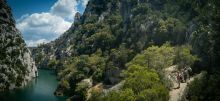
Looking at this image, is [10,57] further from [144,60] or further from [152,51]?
[144,60]

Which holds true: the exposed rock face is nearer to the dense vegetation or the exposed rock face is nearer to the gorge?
the gorge

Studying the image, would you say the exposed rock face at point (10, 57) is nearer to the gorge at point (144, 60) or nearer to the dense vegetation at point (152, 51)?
the gorge at point (144, 60)

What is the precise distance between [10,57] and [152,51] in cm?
9957

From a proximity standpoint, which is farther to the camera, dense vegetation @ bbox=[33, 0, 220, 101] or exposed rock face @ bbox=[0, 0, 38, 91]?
exposed rock face @ bbox=[0, 0, 38, 91]

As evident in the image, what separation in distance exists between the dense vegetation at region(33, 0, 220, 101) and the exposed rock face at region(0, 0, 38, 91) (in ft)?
96.8

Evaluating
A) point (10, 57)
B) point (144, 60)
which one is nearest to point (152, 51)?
point (144, 60)

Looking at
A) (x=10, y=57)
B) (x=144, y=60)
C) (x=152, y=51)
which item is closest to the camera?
(x=144, y=60)

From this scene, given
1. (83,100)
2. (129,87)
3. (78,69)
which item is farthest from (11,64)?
(129,87)

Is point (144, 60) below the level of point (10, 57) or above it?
below

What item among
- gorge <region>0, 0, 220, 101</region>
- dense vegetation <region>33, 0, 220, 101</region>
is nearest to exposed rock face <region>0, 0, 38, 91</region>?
gorge <region>0, 0, 220, 101</region>

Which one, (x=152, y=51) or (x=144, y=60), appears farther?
(x=152, y=51)

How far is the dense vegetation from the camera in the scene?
243 ft

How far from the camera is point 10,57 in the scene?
179750mm

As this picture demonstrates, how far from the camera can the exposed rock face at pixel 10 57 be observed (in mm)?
164625
